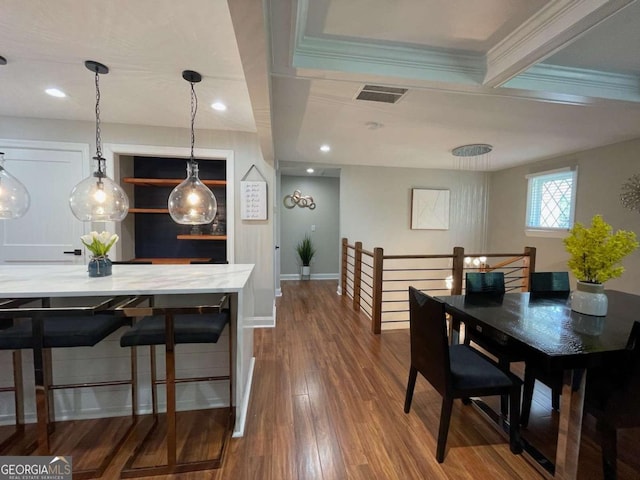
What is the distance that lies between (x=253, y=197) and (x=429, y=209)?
11.8ft

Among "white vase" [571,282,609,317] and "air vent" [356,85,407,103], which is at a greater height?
"air vent" [356,85,407,103]

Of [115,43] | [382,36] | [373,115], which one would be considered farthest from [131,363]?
[373,115]

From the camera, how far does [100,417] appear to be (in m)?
1.91

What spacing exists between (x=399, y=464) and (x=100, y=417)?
2.01 m

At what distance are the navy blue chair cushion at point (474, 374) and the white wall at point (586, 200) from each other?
3118mm

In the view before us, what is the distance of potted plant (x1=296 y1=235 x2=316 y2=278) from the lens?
20.3 feet

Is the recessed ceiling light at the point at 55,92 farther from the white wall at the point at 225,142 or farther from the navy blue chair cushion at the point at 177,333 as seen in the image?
the navy blue chair cushion at the point at 177,333

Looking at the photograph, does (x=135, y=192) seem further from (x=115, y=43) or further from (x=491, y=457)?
(x=491, y=457)

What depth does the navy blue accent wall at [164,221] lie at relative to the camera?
149 inches

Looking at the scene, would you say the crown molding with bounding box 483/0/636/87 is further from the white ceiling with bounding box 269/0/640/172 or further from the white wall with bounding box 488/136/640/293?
the white wall with bounding box 488/136/640/293

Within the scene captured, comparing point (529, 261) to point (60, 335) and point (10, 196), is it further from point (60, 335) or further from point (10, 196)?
point (10, 196)

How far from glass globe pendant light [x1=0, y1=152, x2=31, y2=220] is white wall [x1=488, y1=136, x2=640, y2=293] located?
601 centimetres

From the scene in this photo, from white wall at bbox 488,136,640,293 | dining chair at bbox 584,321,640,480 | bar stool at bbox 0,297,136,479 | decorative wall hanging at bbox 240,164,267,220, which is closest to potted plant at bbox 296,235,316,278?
decorative wall hanging at bbox 240,164,267,220

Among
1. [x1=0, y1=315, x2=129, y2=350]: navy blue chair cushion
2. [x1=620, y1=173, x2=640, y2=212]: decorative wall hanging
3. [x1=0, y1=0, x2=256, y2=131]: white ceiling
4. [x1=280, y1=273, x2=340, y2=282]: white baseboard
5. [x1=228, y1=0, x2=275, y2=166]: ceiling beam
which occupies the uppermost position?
[x1=0, y1=0, x2=256, y2=131]: white ceiling
